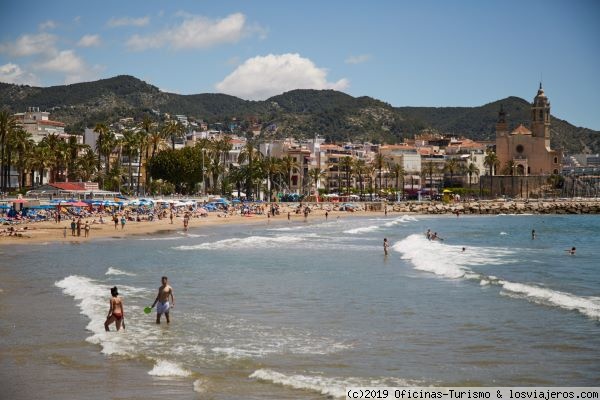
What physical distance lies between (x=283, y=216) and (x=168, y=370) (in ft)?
228

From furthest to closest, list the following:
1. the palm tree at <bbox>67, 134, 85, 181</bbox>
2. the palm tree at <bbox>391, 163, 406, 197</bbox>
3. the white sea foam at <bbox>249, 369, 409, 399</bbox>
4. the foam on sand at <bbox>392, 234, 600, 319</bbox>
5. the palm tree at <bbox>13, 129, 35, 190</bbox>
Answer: the palm tree at <bbox>391, 163, 406, 197</bbox> < the palm tree at <bbox>67, 134, 85, 181</bbox> < the palm tree at <bbox>13, 129, 35, 190</bbox> < the foam on sand at <bbox>392, 234, 600, 319</bbox> < the white sea foam at <bbox>249, 369, 409, 399</bbox>

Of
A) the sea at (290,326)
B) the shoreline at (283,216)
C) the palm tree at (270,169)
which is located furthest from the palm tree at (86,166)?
the sea at (290,326)

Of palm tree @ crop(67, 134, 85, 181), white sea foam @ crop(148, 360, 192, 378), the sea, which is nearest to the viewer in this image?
the sea

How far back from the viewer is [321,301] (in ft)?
70.7

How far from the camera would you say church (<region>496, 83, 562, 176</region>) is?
138500 mm

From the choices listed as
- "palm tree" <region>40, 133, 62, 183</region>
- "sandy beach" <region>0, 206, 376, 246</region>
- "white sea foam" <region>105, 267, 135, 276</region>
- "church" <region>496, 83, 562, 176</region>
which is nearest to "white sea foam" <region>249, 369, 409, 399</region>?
"white sea foam" <region>105, 267, 135, 276</region>

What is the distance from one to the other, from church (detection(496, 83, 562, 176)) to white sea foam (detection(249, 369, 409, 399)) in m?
129

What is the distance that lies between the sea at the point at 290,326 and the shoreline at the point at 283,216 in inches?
405

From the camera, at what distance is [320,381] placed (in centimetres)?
1247

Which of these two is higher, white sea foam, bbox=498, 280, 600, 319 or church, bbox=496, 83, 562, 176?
church, bbox=496, 83, 562, 176

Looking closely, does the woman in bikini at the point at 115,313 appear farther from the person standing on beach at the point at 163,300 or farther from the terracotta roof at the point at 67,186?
the terracotta roof at the point at 67,186

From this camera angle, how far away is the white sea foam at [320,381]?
39.3ft

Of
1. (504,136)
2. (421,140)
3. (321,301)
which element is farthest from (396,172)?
(321,301)

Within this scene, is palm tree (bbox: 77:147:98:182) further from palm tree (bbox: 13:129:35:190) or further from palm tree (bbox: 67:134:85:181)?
palm tree (bbox: 13:129:35:190)
